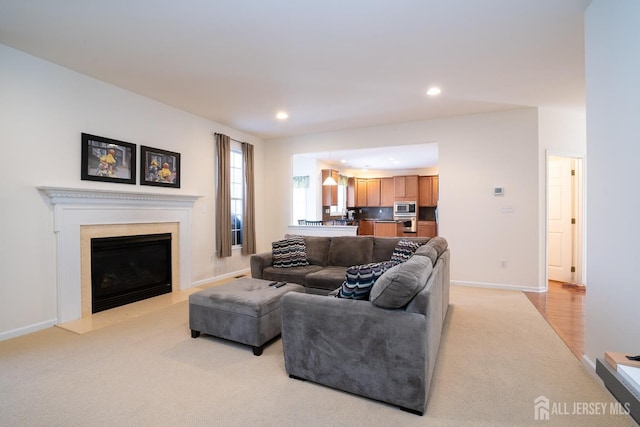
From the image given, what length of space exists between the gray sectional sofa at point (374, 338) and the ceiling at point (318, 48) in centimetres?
195

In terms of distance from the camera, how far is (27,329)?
2.95 metres

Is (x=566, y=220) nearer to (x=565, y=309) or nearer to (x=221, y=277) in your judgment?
(x=565, y=309)

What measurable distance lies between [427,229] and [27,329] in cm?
869

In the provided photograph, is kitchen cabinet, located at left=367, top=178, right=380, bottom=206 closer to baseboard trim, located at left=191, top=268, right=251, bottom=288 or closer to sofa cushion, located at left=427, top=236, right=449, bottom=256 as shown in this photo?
baseboard trim, located at left=191, top=268, right=251, bottom=288

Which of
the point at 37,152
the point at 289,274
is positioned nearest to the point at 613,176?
the point at 289,274

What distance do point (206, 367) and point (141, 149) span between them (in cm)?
305

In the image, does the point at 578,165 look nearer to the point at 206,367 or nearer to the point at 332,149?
the point at 332,149

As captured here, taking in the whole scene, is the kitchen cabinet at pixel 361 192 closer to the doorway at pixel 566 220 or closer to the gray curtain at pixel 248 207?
the gray curtain at pixel 248 207

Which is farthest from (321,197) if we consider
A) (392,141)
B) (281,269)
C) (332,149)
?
(281,269)

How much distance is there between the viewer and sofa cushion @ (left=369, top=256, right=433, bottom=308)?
1735 millimetres

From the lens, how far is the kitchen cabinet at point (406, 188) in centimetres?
931

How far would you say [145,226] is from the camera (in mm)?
4086

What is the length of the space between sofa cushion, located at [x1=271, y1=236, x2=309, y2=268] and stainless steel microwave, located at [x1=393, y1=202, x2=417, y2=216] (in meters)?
5.68

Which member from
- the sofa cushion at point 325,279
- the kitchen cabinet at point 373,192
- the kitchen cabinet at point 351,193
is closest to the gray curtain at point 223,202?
the sofa cushion at point 325,279
